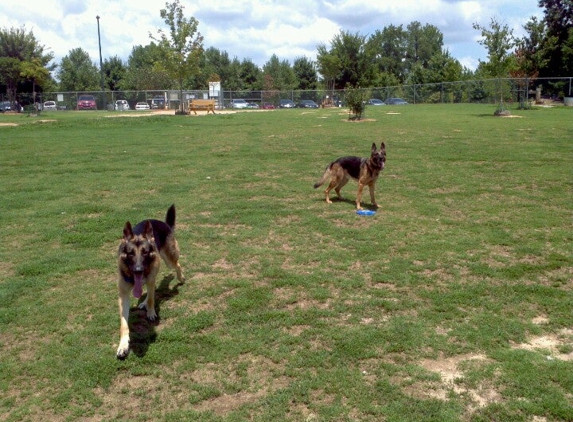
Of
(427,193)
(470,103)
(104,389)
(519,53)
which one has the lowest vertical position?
(104,389)

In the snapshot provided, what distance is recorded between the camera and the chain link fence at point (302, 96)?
1759 inches

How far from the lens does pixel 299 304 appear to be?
492 centimetres

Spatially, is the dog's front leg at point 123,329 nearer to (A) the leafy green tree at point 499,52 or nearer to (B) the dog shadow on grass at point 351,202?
(B) the dog shadow on grass at point 351,202

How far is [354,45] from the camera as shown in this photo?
2633 inches

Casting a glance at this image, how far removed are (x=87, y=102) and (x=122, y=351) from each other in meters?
54.8

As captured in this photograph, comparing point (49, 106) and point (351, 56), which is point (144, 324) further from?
point (351, 56)

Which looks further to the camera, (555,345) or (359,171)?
(359,171)

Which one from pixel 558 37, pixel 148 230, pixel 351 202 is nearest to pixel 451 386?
pixel 148 230

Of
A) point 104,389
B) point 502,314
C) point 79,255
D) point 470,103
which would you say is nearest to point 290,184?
point 79,255

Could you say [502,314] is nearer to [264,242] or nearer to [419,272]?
[419,272]

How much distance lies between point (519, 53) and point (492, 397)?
58.4 m

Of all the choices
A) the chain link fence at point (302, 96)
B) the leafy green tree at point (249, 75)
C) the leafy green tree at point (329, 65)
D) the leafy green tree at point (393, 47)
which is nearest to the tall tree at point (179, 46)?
the chain link fence at point (302, 96)

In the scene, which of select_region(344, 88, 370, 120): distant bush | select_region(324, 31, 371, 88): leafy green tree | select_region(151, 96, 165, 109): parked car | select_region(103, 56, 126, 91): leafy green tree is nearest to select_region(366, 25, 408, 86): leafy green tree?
select_region(324, 31, 371, 88): leafy green tree

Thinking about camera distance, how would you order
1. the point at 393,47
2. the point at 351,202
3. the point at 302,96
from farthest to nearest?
the point at 393,47
the point at 302,96
the point at 351,202
